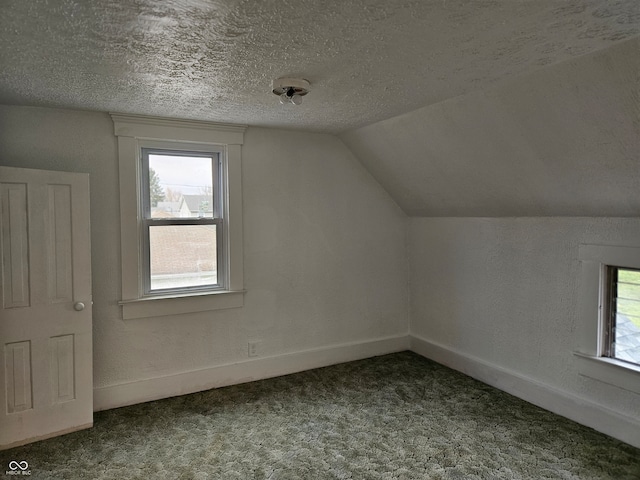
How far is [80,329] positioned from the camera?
9.37 feet

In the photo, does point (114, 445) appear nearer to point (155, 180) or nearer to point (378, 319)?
point (155, 180)

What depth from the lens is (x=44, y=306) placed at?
273 cm

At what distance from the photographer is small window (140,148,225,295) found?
3328mm

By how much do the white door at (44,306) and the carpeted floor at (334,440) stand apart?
181mm

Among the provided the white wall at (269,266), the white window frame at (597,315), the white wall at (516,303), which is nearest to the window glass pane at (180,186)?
the white wall at (269,266)

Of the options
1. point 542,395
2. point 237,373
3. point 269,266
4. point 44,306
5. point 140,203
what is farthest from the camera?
point 269,266

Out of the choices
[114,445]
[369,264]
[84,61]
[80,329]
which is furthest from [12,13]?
[369,264]

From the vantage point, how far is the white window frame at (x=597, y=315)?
2.65 m

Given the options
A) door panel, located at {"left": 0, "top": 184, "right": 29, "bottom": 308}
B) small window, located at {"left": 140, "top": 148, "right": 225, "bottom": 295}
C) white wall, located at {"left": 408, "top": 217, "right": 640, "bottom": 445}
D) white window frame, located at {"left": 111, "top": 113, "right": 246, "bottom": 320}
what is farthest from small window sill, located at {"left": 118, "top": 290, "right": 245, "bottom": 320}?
white wall, located at {"left": 408, "top": 217, "right": 640, "bottom": 445}

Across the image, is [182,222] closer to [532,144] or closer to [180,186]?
[180,186]

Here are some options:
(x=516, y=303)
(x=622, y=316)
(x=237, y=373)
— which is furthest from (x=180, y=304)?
(x=622, y=316)

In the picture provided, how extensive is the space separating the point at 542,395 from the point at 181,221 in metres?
3.18

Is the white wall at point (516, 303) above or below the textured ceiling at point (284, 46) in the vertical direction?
below

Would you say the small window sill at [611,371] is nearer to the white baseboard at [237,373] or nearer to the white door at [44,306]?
the white baseboard at [237,373]
